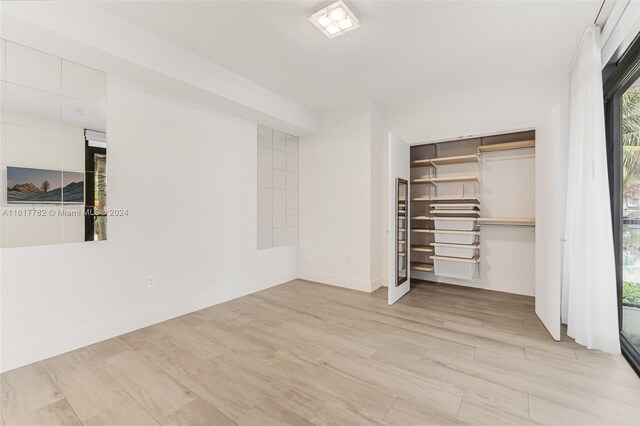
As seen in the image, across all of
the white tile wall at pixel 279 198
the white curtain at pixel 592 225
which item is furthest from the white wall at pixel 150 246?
the white curtain at pixel 592 225

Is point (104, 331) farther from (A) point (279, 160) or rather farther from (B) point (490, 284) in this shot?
(B) point (490, 284)

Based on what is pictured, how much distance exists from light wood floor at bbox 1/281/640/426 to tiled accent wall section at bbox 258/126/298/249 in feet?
5.25

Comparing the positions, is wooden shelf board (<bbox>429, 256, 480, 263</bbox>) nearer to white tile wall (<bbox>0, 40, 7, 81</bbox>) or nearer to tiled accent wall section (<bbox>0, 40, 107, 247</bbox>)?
tiled accent wall section (<bbox>0, 40, 107, 247</bbox>)

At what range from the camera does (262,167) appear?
4219mm

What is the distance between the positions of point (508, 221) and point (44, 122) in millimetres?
4888

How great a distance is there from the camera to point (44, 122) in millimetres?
2258

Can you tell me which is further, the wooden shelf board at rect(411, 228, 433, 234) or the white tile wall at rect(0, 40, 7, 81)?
the wooden shelf board at rect(411, 228, 433, 234)

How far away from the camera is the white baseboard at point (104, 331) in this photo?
2.11m

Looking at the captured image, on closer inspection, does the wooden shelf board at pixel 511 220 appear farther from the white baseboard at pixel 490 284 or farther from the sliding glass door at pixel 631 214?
the sliding glass door at pixel 631 214

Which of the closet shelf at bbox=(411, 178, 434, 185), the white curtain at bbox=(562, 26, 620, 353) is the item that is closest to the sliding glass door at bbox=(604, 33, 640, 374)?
the white curtain at bbox=(562, 26, 620, 353)

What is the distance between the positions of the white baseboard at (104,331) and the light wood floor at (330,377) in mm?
97

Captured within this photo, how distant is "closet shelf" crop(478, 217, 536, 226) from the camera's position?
3.52m

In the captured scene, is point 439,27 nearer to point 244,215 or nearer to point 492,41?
point 492,41

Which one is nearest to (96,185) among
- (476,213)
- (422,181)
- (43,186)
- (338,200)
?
(43,186)
